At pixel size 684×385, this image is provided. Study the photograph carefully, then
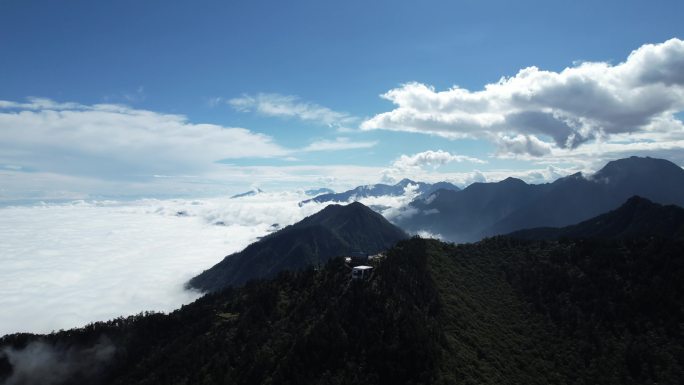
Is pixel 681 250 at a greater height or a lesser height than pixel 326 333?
greater

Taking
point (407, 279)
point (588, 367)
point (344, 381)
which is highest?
point (407, 279)

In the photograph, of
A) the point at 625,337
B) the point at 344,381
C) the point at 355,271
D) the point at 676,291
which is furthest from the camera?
the point at 355,271

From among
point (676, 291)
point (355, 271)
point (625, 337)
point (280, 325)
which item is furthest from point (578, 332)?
point (280, 325)

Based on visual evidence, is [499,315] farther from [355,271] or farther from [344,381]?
[344,381]

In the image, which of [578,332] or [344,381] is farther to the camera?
[578,332]

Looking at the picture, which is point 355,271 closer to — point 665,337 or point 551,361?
point 551,361

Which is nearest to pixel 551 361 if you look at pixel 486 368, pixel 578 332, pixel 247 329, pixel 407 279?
pixel 578 332

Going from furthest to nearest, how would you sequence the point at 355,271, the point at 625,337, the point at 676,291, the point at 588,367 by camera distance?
the point at 355,271
the point at 676,291
the point at 625,337
the point at 588,367

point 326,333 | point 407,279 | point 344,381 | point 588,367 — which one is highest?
point 407,279

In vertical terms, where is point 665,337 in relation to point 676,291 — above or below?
below
